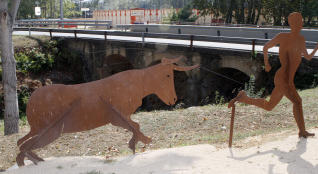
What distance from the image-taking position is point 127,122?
6074mm

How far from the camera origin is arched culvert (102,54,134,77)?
64.9ft

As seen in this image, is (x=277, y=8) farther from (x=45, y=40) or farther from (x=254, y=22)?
(x=45, y=40)

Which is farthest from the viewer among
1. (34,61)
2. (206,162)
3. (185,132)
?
(34,61)

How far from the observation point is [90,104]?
6.12 meters

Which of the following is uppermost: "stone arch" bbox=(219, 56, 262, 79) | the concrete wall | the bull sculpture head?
the concrete wall

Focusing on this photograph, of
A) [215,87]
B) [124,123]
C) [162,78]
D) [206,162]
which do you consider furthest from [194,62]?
[206,162]

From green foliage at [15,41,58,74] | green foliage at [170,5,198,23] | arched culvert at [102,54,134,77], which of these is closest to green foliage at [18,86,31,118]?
green foliage at [15,41,58,74]

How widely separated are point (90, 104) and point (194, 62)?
8799mm

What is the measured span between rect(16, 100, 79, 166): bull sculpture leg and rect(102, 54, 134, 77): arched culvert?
13544 mm

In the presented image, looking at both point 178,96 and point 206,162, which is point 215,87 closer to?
point 178,96

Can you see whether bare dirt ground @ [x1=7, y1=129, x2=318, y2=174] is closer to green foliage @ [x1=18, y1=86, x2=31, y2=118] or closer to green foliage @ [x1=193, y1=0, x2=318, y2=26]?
green foliage @ [x1=18, y1=86, x2=31, y2=118]

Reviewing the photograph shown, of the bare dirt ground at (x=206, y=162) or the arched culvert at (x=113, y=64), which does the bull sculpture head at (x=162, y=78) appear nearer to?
the bare dirt ground at (x=206, y=162)

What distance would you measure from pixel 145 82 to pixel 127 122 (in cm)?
83

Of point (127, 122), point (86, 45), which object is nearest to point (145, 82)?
point (127, 122)
